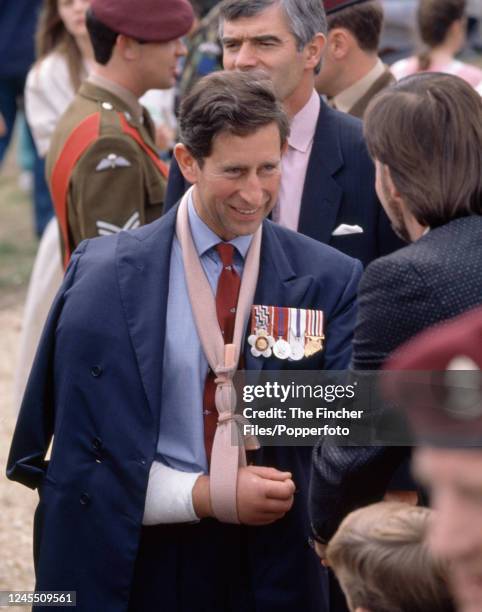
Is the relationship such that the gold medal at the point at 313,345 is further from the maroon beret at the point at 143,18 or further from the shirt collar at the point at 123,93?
the maroon beret at the point at 143,18

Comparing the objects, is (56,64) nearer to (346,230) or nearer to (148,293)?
(346,230)

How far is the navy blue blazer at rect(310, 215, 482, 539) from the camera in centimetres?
277

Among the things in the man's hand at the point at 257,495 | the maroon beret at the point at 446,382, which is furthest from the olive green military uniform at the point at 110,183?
the maroon beret at the point at 446,382

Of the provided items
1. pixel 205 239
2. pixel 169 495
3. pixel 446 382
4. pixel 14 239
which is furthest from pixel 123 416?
pixel 14 239

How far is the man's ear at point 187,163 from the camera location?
352 centimetres

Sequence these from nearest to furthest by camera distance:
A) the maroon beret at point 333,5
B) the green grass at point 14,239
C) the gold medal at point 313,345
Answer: the gold medal at point 313,345 → the maroon beret at point 333,5 → the green grass at point 14,239

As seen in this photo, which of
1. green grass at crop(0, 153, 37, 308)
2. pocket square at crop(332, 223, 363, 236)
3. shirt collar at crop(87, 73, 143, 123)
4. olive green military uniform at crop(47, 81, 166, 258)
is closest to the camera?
pocket square at crop(332, 223, 363, 236)

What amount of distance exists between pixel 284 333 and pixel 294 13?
1499mm

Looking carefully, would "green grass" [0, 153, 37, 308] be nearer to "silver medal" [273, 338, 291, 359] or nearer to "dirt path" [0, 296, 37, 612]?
"dirt path" [0, 296, 37, 612]

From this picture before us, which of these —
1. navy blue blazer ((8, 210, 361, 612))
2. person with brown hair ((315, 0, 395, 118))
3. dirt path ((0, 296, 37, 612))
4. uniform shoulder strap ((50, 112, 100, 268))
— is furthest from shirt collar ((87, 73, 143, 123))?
dirt path ((0, 296, 37, 612))

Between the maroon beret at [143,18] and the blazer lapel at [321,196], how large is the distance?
1.01 m

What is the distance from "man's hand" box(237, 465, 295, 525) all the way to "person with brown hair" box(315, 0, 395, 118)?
7.37ft

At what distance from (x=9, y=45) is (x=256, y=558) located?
23.9 ft

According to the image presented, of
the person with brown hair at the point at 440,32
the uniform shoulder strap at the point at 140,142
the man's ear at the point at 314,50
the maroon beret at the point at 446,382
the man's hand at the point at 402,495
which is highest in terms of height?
the person with brown hair at the point at 440,32
